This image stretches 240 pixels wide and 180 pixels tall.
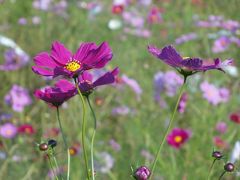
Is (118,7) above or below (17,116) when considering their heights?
above

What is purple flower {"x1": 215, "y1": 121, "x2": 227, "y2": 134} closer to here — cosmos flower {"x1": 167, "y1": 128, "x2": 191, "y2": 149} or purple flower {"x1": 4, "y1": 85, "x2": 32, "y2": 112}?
cosmos flower {"x1": 167, "y1": 128, "x2": 191, "y2": 149}

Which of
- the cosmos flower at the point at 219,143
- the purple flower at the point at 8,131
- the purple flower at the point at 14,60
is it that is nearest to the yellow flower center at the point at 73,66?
the cosmos flower at the point at 219,143

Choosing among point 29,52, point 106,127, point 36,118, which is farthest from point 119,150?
point 29,52

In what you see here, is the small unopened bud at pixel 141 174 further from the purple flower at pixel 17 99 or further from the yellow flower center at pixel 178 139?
the purple flower at pixel 17 99

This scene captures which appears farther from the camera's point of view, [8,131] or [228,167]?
[8,131]

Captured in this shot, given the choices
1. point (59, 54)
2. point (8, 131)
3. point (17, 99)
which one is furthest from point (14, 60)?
point (59, 54)

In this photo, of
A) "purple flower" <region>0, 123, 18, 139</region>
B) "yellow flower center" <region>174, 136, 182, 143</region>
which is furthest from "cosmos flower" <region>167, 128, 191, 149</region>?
"purple flower" <region>0, 123, 18, 139</region>

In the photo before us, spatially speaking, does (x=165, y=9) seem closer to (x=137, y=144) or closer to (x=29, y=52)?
(x=29, y=52)

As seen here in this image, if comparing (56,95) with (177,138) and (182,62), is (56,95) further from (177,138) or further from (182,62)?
A: (177,138)
